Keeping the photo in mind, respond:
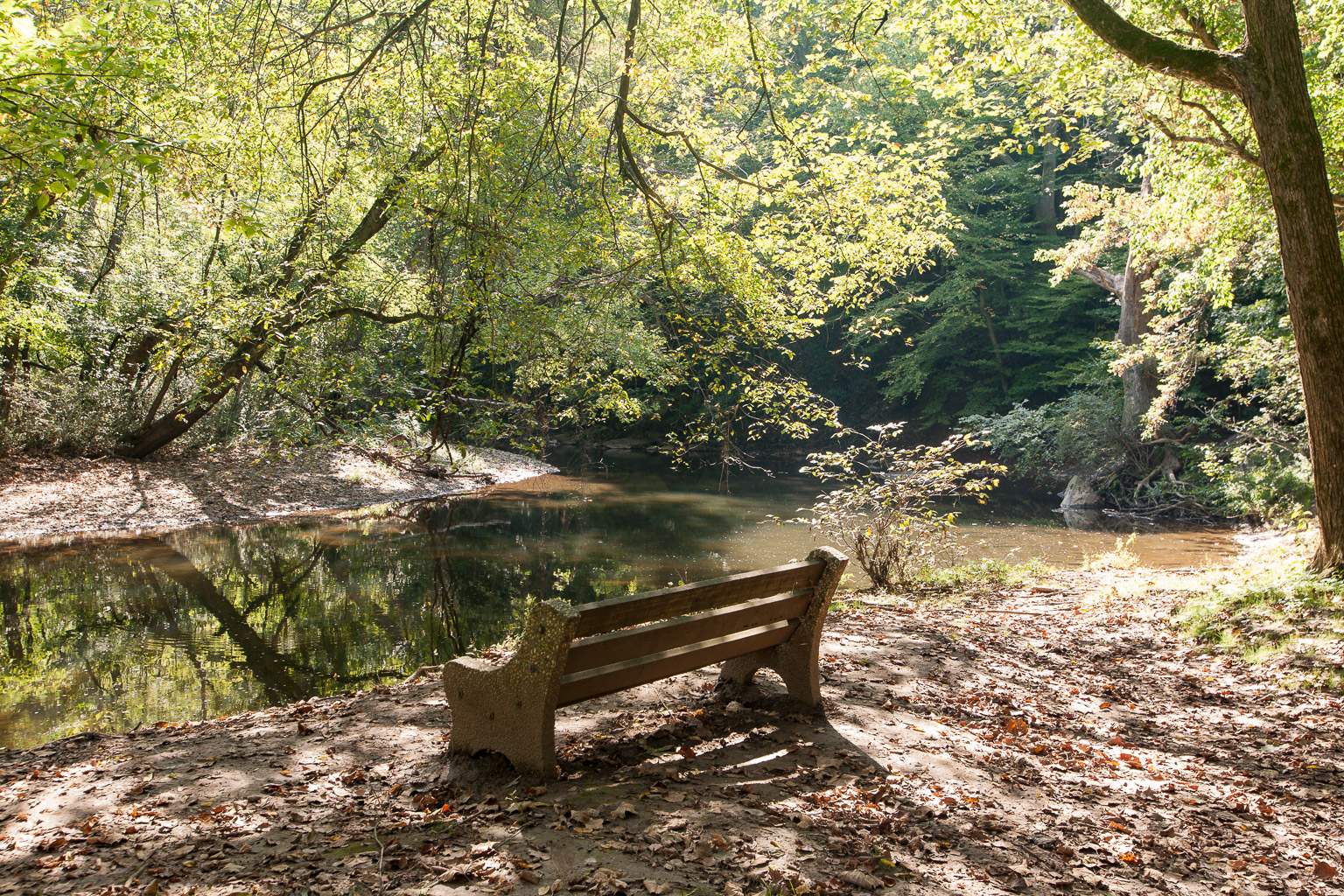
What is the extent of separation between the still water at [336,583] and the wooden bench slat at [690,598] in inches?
165

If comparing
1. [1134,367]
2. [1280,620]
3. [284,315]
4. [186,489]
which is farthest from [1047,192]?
[186,489]

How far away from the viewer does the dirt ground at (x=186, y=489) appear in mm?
13125

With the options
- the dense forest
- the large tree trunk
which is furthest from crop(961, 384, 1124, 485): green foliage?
the large tree trunk

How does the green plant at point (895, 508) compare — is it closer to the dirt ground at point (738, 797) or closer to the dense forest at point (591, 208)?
the dense forest at point (591, 208)

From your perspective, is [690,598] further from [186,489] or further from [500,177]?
[186,489]

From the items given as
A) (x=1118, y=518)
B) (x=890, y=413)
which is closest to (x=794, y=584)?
(x=1118, y=518)

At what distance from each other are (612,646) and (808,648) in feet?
4.37

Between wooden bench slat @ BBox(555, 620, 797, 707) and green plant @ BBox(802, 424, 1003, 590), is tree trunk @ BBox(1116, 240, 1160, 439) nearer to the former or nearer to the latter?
green plant @ BBox(802, 424, 1003, 590)

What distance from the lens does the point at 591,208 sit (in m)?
8.56

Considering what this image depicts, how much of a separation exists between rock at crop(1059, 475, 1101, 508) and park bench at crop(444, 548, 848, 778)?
17984 mm

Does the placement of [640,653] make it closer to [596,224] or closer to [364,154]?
[596,224]

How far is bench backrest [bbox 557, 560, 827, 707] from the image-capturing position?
3.28 metres

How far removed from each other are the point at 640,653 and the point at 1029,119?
1062cm

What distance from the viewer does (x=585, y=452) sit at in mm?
30953
